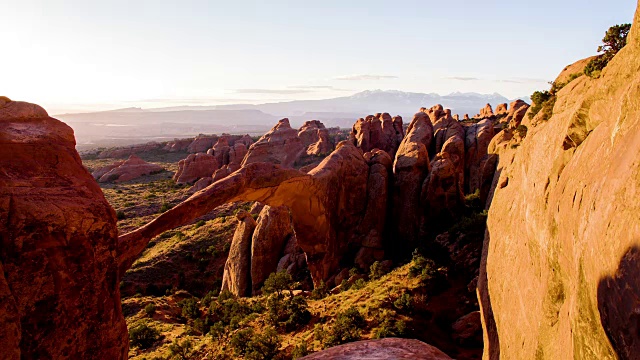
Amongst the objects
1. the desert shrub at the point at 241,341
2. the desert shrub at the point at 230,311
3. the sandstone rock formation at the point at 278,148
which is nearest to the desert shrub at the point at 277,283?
the desert shrub at the point at 230,311

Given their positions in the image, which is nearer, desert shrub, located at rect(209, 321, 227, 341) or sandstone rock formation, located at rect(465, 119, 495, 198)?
desert shrub, located at rect(209, 321, 227, 341)

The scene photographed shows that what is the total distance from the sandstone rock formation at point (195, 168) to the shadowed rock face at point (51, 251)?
77073 millimetres

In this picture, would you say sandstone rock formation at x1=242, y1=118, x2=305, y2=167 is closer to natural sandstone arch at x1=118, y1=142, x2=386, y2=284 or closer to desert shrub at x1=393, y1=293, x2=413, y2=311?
natural sandstone arch at x1=118, y1=142, x2=386, y2=284

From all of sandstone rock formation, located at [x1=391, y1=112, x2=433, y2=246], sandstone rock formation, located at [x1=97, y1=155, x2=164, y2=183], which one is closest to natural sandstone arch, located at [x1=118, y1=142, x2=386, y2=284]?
sandstone rock formation, located at [x1=391, y1=112, x2=433, y2=246]

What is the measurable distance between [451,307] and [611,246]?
15.9 meters

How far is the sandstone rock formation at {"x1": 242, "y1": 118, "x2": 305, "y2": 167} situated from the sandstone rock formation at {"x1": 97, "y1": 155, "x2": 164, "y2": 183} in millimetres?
34129

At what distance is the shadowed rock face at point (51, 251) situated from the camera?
287 inches

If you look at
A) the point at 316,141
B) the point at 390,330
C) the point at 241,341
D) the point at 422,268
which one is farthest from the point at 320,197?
the point at 316,141

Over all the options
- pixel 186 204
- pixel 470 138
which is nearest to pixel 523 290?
pixel 186 204

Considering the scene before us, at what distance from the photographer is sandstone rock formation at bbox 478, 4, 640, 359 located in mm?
4750

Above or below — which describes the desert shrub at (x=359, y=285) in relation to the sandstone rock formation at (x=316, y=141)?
below

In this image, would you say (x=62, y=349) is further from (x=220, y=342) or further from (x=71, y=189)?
(x=220, y=342)

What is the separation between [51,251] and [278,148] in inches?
3105

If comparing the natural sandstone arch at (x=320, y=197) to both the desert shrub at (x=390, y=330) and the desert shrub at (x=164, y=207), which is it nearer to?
the desert shrub at (x=390, y=330)
